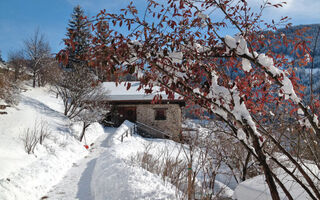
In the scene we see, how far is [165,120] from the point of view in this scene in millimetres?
19141

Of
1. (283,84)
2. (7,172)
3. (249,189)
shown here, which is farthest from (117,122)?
(283,84)

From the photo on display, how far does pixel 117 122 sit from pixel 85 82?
19.8ft

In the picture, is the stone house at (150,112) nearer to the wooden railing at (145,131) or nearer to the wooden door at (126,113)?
the wooden railing at (145,131)

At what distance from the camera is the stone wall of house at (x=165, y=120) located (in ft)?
61.7

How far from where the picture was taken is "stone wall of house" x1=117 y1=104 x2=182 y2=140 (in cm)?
1881

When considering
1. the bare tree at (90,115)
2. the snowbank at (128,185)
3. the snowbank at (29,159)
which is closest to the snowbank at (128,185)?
the snowbank at (128,185)

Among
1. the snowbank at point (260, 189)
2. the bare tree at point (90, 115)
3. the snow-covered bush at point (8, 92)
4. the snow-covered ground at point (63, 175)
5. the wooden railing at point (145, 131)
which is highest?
the snow-covered bush at point (8, 92)

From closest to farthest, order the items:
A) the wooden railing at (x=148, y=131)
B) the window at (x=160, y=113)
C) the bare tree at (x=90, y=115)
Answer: the bare tree at (x=90, y=115), the wooden railing at (x=148, y=131), the window at (x=160, y=113)

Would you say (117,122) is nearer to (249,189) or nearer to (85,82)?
(85,82)

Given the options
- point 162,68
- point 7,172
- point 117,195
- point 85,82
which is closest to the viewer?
point 162,68

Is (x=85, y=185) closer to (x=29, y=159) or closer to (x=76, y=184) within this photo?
(x=76, y=184)

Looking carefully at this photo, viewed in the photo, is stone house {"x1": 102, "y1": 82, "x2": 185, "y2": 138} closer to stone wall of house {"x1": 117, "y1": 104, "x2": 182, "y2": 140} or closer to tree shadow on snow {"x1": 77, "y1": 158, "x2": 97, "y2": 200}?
stone wall of house {"x1": 117, "y1": 104, "x2": 182, "y2": 140}

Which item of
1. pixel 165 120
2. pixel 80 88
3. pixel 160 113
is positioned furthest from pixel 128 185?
pixel 160 113

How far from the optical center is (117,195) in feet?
16.3
